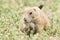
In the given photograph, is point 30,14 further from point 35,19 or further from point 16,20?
point 16,20

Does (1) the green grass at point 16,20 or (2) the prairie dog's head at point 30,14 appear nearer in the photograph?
(1) the green grass at point 16,20

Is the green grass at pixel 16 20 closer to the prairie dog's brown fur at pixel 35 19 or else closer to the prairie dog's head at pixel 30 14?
the prairie dog's brown fur at pixel 35 19

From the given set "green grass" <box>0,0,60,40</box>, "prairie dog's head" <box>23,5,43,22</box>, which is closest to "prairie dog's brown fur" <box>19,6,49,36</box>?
"prairie dog's head" <box>23,5,43,22</box>

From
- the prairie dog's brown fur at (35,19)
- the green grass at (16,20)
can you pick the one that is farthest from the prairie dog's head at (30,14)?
the green grass at (16,20)

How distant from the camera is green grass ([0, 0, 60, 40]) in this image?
7.64 meters

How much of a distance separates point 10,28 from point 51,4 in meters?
3.59

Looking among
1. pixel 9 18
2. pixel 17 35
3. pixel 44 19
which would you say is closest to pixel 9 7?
pixel 9 18

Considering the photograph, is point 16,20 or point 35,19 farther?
point 16,20

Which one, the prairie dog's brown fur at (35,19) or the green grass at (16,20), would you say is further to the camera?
the prairie dog's brown fur at (35,19)

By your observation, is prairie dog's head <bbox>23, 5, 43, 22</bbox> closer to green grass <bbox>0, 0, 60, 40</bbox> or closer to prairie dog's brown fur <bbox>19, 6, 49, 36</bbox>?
prairie dog's brown fur <bbox>19, 6, 49, 36</bbox>

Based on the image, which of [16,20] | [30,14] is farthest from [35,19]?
[16,20]

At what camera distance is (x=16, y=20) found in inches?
362

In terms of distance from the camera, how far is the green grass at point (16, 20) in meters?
7.64

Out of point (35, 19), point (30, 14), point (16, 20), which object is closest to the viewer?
point (30, 14)
